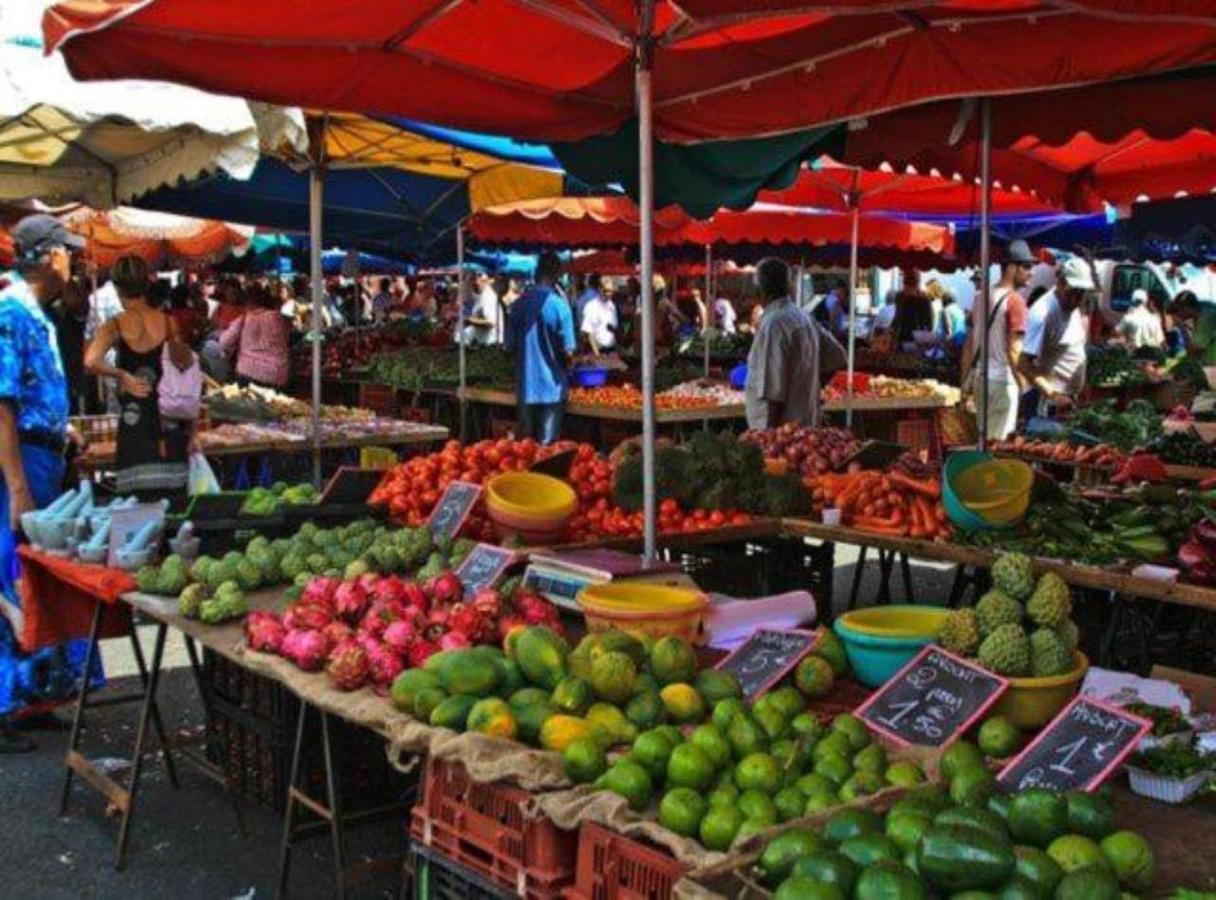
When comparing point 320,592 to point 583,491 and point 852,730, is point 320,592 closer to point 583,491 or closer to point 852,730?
point 852,730

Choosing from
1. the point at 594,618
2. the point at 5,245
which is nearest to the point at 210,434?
the point at 5,245

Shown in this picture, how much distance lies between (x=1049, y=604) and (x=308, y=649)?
2.01m

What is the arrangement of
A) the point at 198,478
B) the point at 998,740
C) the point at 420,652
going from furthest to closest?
the point at 198,478
the point at 420,652
the point at 998,740

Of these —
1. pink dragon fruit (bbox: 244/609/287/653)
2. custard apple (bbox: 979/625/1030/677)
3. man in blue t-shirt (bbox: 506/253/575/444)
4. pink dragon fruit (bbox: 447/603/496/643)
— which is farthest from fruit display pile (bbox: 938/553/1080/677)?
man in blue t-shirt (bbox: 506/253/575/444)

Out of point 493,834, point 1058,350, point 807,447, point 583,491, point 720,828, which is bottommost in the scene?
point 493,834

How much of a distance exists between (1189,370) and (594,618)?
12.1m

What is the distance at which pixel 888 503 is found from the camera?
236 inches

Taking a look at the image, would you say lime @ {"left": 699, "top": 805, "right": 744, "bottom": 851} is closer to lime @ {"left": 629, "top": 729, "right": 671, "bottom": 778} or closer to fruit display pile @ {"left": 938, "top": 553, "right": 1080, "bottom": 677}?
lime @ {"left": 629, "top": 729, "right": 671, "bottom": 778}

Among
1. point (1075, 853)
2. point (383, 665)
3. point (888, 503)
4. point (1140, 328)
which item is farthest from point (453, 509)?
point (1140, 328)

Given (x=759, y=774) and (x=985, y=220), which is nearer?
(x=759, y=774)

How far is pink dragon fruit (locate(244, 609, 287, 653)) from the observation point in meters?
3.79

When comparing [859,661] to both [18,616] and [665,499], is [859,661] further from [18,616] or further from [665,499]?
[18,616]

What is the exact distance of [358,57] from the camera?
16.5ft

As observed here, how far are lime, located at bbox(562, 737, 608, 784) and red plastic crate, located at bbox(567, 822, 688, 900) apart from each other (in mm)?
176
